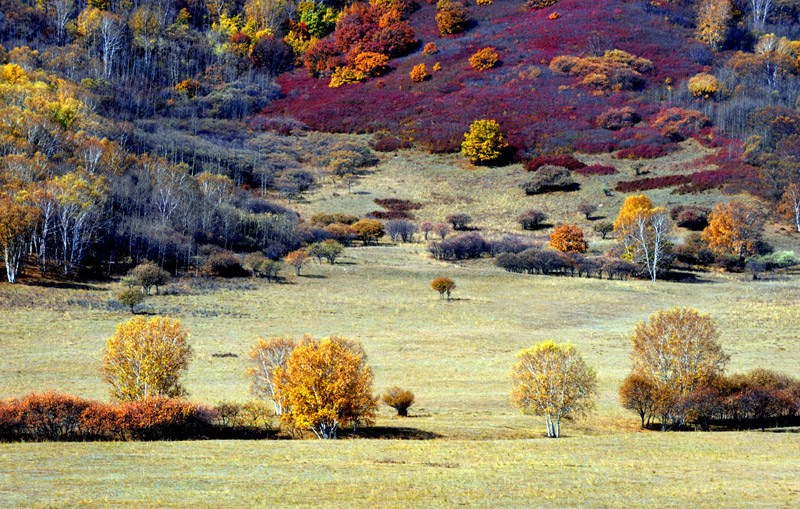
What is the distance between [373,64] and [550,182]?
72171 mm

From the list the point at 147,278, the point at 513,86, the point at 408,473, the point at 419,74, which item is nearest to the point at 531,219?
the point at 147,278

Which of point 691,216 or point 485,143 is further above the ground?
point 485,143

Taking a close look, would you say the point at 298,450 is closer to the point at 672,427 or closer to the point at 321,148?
the point at 672,427

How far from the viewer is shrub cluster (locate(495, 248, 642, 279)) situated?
244 feet

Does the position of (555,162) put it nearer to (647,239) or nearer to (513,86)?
(513,86)

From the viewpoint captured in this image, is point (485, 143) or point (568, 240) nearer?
point (568, 240)

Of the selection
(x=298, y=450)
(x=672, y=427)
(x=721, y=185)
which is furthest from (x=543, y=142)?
(x=298, y=450)

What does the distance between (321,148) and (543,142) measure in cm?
4190

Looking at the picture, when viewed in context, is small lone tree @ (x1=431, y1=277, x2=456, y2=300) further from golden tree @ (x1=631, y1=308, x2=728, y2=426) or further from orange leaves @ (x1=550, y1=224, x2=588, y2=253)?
golden tree @ (x1=631, y1=308, x2=728, y2=426)

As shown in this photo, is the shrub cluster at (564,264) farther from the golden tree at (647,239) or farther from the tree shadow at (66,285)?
the tree shadow at (66,285)

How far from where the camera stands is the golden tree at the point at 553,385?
1209 inches

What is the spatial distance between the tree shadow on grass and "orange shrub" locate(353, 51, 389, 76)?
142 metres

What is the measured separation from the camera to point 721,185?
9738 cm

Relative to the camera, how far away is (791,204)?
3531 inches
